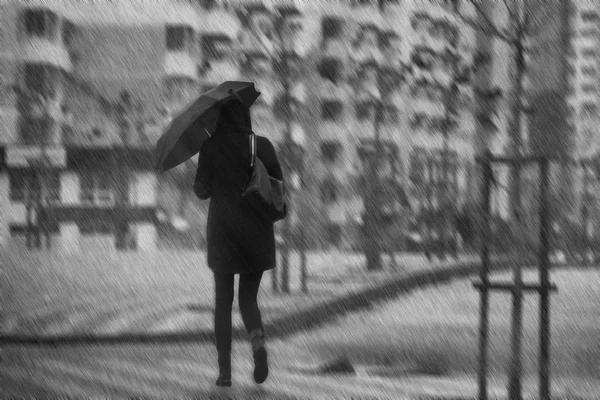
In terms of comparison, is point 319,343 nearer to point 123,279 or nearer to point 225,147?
point 123,279

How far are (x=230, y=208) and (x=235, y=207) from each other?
3cm

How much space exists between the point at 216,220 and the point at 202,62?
5.67ft

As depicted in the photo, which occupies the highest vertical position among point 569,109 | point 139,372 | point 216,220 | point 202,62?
point 202,62

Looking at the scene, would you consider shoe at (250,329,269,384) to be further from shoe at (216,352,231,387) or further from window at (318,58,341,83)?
window at (318,58,341,83)

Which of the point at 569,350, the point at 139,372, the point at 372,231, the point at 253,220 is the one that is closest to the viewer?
the point at 253,220

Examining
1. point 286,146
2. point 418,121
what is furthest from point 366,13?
point 286,146

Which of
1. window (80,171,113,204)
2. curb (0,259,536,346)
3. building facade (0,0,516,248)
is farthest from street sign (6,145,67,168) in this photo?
curb (0,259,536,346)

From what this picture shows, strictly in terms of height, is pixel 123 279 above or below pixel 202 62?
below

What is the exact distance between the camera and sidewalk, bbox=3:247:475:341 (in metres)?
5.57

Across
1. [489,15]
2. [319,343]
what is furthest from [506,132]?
[319,343]

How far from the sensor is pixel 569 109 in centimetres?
534

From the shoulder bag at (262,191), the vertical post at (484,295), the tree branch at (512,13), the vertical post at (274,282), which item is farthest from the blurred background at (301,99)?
the shoulder bag at (262,191)

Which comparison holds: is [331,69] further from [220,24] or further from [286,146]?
[220,24]

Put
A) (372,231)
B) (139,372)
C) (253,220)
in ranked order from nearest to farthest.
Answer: (253,220)
(139,372)
(372,231)
